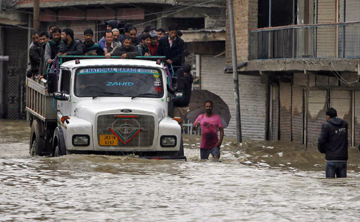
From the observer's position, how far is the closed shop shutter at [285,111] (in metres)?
26.3

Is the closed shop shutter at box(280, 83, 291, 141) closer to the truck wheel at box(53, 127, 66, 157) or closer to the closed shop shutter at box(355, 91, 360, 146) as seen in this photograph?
the closed shop shutter at box(355, 91, 360, 146)

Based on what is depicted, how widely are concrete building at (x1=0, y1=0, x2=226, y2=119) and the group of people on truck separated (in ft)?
37.0

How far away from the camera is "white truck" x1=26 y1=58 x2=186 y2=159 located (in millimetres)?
13656

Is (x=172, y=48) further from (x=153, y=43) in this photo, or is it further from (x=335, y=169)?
(x=335, y=169)

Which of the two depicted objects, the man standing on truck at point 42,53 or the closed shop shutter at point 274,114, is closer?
the man standing on truck at point 42,53

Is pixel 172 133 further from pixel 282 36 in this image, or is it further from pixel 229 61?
pixel 229 61

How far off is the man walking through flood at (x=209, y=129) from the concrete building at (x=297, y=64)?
6518 mm

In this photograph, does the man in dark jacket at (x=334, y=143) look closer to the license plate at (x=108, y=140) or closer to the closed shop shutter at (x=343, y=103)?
the license plate at (x=108, y=140)

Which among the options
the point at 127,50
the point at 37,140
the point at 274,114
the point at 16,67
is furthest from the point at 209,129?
the point at 16,67

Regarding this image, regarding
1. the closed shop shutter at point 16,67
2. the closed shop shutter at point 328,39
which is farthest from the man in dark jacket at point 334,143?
the closed shop shutter at point 16,67

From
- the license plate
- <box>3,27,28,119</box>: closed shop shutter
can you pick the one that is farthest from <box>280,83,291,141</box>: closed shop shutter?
<box>3,27,28,119</box>: closed shop shutter

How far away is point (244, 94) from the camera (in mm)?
29172

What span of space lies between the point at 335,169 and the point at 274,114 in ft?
46.3

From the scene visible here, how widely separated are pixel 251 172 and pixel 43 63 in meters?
5.51
